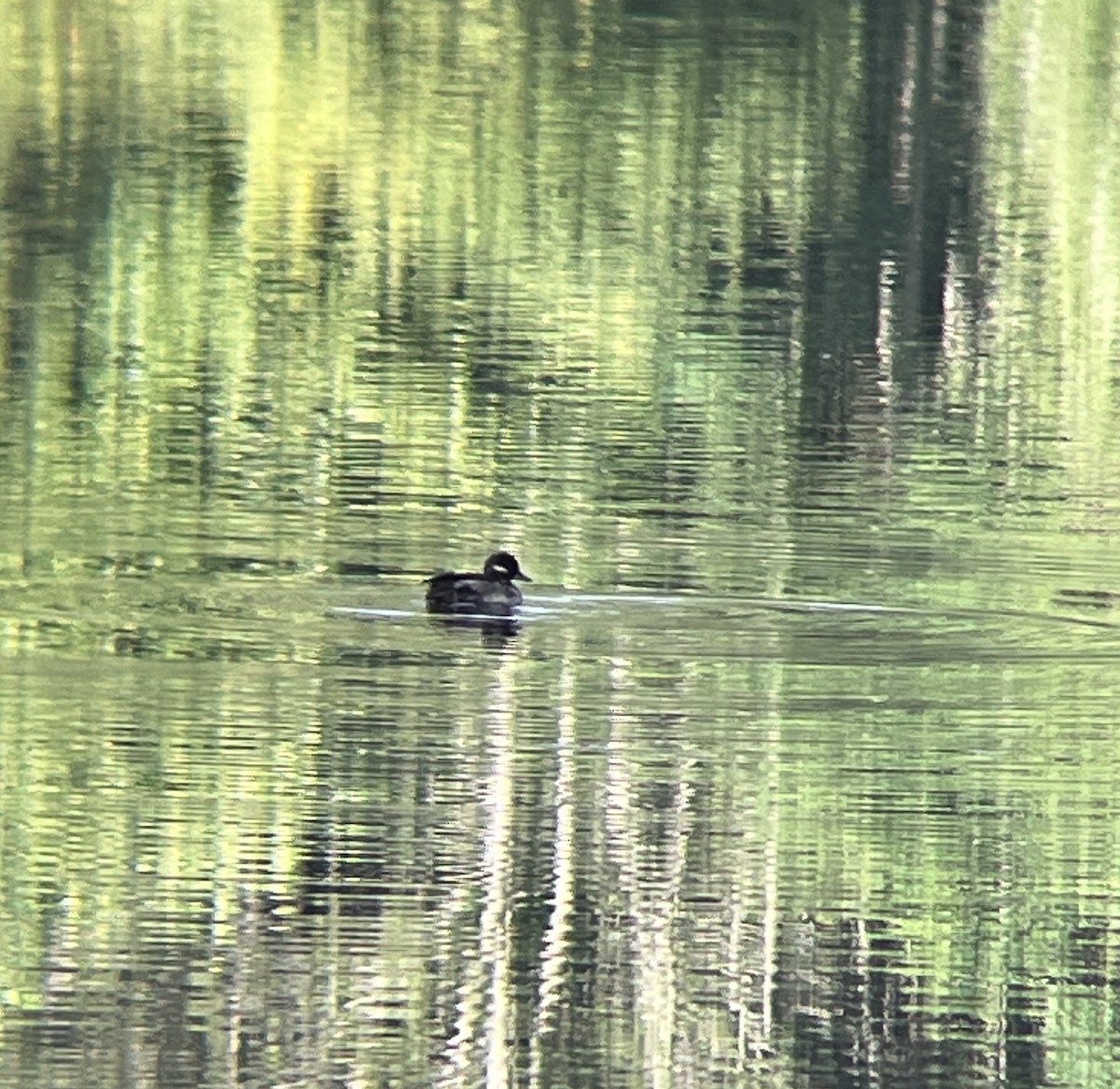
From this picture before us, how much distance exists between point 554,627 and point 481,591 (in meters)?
0.48

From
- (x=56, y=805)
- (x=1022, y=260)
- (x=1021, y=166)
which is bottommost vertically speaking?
(x=56, y=805)

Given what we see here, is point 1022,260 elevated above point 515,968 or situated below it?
above

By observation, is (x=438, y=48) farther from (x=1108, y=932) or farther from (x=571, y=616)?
(x=1108, y=932)

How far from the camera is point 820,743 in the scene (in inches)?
566

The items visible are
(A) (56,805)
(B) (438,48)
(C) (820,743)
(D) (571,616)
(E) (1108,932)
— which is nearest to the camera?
(E) (1108,932)

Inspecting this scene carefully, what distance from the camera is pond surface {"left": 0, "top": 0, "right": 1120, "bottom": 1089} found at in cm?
1135

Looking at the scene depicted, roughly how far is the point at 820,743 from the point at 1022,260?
18895mm

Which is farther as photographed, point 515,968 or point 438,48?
point 438,48

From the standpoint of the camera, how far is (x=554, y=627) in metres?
16.7

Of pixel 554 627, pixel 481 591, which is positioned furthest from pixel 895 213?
pixel 481 591

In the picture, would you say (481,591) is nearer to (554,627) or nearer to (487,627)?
(487,627)

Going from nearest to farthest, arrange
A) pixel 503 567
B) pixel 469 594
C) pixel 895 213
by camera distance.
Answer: pixel 469 594 → pixel 503 567 → pixel 895 213

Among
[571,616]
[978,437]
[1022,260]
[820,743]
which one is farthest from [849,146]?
[820,743]

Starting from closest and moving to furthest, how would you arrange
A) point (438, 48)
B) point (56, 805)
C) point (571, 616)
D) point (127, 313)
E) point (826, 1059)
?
point (826, 1059) < point (56, 805) < point (571, 616) < point (127, 313) < point (438, 48)
